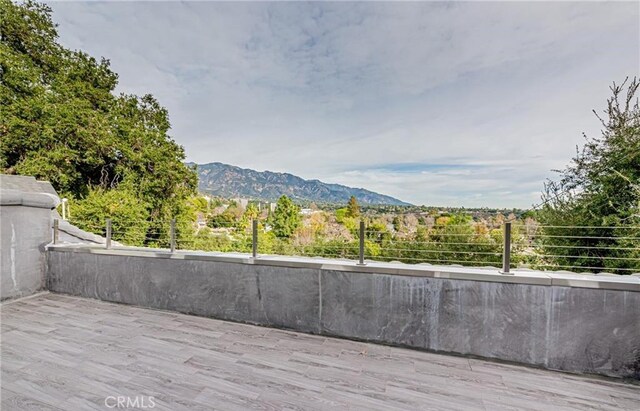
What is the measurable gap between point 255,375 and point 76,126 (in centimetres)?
1253

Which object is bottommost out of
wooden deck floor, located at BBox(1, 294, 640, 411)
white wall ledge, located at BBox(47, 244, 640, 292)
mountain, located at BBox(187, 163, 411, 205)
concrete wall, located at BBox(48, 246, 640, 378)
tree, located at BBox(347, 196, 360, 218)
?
wooden deck floor, located at BBox(1, 294, 640, 411)

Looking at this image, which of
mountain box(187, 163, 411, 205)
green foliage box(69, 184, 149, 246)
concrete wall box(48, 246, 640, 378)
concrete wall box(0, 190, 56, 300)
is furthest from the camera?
mountain box(187, 163, 411, 205)

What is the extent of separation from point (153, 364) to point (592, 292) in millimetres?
3196

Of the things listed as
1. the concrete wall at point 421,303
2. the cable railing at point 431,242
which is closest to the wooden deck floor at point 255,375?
the concrete wall at point 421,303

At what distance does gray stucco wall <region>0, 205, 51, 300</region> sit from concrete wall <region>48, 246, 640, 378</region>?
1442 millimetres

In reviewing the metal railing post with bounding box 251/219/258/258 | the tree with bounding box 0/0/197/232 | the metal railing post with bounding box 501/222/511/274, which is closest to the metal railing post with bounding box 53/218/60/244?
the metal railing post with bounding box 251/219/258/258

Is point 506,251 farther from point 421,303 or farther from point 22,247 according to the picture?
point 22,247

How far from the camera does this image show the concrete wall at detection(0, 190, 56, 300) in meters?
3.49

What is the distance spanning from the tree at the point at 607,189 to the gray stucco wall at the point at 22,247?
7.39 metres

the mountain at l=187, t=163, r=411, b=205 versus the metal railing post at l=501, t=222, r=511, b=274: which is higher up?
the mountain at l=187, t=163, r=411, b=205

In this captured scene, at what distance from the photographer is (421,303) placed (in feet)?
7.91

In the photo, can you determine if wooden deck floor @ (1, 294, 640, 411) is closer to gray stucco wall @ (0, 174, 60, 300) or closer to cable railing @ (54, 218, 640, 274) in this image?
cable railing @ (54, 218, 640, 274)

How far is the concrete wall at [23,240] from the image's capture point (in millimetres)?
3488

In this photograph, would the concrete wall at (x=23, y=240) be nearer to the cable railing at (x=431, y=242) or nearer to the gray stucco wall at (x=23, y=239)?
the gray stucco wall at (x=23, y=239)
